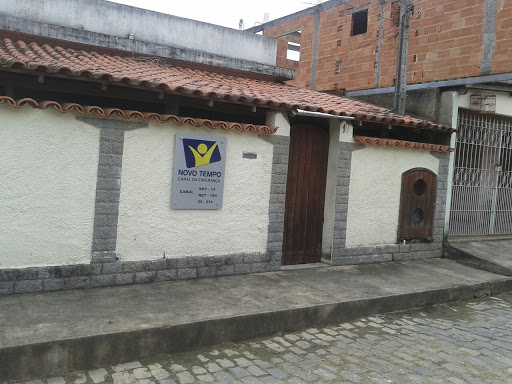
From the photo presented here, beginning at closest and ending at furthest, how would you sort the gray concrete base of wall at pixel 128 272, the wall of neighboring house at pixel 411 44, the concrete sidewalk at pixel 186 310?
the concrete sidewalk at pixel 186 310
the gray concrete base of wall at pixel 128 272
the wall of neighboring house at pixel 411 44

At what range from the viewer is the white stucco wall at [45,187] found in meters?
4.86

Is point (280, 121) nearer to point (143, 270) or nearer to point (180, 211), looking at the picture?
point (180, 211)

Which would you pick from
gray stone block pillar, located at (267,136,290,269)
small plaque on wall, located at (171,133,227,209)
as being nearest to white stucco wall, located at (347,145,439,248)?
gray stone block pillar, located at (267,136,290,269)

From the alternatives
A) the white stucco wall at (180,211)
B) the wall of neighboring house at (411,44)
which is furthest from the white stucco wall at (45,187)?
the wall of neighboring house at (411,44)

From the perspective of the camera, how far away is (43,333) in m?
3.92

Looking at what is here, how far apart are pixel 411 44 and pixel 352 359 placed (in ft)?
32.7

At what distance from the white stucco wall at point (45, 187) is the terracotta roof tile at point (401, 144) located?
13.5 ft

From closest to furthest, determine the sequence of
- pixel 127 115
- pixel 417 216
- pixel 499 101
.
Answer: pixel 127 115 → pixel 417 216 → pixel 499 101

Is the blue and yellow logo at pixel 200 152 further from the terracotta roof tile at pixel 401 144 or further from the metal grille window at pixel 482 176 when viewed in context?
the metal grille window at pixel 482 176

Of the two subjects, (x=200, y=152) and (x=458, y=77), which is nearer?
(x=200, y=152)

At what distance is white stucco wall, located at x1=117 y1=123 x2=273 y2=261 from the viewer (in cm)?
559

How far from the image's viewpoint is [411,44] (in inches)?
479

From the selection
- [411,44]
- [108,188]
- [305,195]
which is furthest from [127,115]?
[411,44]

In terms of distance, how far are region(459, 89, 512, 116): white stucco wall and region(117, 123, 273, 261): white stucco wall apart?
14.8 ft
